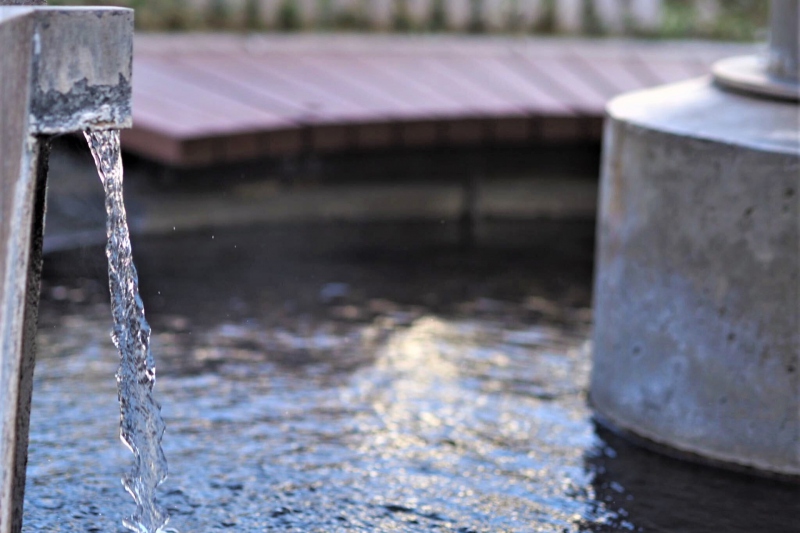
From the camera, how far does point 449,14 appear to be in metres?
7.81

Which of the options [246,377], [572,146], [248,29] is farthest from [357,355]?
[248,29]

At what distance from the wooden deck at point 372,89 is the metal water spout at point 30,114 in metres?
3.06

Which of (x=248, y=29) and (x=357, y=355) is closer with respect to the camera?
(x=357, y=355)

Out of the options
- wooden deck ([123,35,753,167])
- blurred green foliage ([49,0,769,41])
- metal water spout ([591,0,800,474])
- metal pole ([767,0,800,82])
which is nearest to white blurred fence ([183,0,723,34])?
blurred green foliage ([49,0,769,41])

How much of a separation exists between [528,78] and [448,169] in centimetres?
77

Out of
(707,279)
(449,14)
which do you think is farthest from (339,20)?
(707,279)

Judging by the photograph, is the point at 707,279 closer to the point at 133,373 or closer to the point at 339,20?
the point at 133,373

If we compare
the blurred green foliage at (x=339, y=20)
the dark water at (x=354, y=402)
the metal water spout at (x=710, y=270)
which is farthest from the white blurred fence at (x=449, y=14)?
the metal water spout at (x=710, y=270)

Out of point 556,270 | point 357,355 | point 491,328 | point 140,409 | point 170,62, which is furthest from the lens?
point 170,62

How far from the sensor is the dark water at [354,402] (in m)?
Answer: 3.28

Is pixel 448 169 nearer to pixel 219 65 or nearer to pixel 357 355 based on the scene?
pixel 219 65

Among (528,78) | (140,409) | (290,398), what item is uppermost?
(528,78)

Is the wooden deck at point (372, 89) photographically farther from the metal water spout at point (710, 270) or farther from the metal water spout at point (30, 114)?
the metal water spout at point (30, 114)

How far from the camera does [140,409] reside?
10.3 ft
